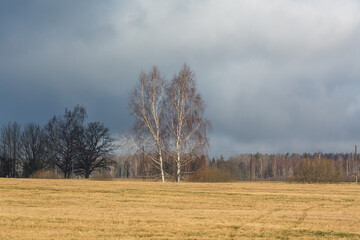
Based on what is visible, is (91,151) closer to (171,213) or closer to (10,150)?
(10,150)

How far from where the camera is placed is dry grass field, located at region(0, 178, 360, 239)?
63.7 feet

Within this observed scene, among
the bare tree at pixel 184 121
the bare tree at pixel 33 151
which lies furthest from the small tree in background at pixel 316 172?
the bare tree at pixel 33 151

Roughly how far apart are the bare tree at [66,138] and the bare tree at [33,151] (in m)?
2.54

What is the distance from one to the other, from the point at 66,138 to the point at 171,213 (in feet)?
194

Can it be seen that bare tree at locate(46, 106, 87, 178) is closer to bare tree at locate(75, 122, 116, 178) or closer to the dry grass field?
bare tree at locate(75, 122, 116, 178)

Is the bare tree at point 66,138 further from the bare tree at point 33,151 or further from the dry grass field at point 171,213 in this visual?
the dry grass field at point 171,213

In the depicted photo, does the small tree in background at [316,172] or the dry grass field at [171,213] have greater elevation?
the small tree in background at [316,172]

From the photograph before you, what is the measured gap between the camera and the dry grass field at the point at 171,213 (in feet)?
63.7

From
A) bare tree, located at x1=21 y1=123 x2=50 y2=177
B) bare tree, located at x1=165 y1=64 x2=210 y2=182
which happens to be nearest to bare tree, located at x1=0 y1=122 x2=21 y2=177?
bare tree, located at x1=21 y1=123 x2=50 y2=177

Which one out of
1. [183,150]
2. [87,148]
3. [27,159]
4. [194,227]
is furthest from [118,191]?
[27,159]

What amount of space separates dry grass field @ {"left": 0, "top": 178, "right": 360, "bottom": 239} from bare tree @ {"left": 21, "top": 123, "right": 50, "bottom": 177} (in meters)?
47.1

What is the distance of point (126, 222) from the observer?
72.1ft

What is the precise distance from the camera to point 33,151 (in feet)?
286

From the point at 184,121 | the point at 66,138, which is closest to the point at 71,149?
the point at 66,138
